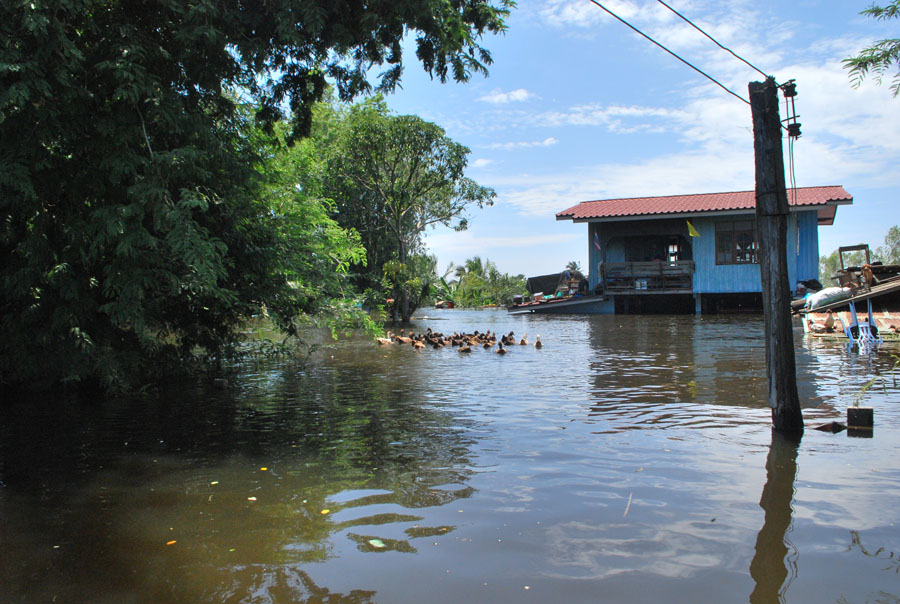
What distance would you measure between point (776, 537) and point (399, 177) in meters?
28.2

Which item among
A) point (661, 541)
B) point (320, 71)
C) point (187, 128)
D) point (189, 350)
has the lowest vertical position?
point (661, 541)

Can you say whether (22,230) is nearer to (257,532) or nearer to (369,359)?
(257,532)

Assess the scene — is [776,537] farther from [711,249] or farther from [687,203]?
[687,203]

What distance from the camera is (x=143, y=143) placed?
22.0 feet

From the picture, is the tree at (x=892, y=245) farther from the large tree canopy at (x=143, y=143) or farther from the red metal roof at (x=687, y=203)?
the large tree canopy at (x=143, y=143)

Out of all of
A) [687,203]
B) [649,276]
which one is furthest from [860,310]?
[687,203]

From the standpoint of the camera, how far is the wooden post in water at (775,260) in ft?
21.5

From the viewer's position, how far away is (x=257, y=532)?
4457 millimetres

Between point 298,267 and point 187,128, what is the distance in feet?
13.4

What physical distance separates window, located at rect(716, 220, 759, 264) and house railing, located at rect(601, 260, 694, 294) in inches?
59.2

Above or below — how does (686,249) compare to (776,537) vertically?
above

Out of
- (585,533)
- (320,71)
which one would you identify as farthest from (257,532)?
(320,71)

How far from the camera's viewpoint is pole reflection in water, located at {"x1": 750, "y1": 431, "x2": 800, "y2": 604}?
3.60 meters

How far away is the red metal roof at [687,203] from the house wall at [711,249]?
0.67 meters
